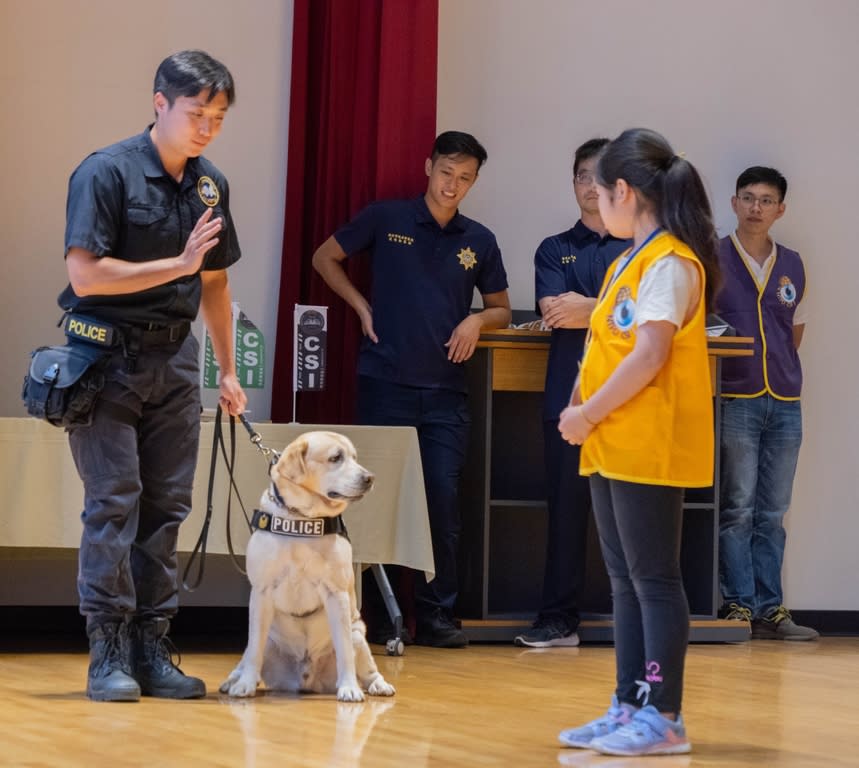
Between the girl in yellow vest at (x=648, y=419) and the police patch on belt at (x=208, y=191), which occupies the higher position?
the police patch on belt at (x=208, y=191)

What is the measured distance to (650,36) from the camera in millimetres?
5859

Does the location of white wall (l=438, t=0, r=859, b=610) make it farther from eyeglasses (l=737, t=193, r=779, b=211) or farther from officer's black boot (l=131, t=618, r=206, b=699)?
officer's black boot (l=131, t=618, r=206, b=699)

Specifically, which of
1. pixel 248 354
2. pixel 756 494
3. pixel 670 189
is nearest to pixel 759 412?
pixel 756 494

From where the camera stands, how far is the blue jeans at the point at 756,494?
551 centimetres

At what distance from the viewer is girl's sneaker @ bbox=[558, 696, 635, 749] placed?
2.78 metres

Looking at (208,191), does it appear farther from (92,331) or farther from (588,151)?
(588,151)

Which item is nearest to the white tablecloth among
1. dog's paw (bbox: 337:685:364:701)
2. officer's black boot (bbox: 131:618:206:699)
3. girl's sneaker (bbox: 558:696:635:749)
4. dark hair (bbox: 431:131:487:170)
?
officer's black boot (bbox: 131:618:206:699)

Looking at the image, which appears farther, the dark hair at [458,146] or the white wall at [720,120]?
the white wall at [720,120]

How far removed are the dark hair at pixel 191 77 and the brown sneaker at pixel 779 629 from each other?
11.1ft

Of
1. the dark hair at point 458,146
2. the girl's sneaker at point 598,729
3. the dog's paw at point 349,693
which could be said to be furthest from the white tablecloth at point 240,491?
the girl's sneaker at point 598,729

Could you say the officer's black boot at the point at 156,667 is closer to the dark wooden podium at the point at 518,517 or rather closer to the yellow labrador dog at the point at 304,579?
the yellow labrador dog at the point at 304,579

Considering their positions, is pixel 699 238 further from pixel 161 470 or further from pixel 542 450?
pixel 542 450

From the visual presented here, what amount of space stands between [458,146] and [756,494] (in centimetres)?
197

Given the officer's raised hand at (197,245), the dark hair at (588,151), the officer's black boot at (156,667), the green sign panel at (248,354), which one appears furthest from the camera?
the dark hair at (588,151)
